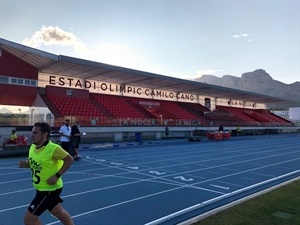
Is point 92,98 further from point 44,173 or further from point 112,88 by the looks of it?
point 44,173

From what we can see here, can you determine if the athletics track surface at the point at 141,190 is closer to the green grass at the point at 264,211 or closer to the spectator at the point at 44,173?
the green grass at the point at 264,211

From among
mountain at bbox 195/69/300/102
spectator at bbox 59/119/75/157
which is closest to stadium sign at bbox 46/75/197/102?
spectator at bbox 59/119/75/157

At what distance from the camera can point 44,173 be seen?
3.29 metres

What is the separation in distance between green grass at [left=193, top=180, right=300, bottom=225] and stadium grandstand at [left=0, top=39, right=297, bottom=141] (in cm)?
1635

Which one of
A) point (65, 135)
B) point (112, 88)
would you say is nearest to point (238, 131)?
point (112, 88)

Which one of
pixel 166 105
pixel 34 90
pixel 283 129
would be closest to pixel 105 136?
pixel 34 90

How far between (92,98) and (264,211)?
26.1 metres

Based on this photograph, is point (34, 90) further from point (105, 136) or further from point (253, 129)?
point (253, 129)

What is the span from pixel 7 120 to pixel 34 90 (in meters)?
7.03

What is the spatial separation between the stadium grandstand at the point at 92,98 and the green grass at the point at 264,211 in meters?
16.4

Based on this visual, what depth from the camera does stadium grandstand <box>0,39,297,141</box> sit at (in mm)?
21844

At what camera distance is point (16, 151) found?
13.9 metres

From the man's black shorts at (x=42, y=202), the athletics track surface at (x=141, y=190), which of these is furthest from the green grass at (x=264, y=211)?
the man's black shorts at (x=42, y=202)

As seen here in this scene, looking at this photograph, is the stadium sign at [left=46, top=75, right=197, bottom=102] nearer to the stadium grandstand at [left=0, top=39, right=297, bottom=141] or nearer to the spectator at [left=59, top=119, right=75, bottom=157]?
the stadium grandstand at [left=0, top=39, right=297, bottom=141]
